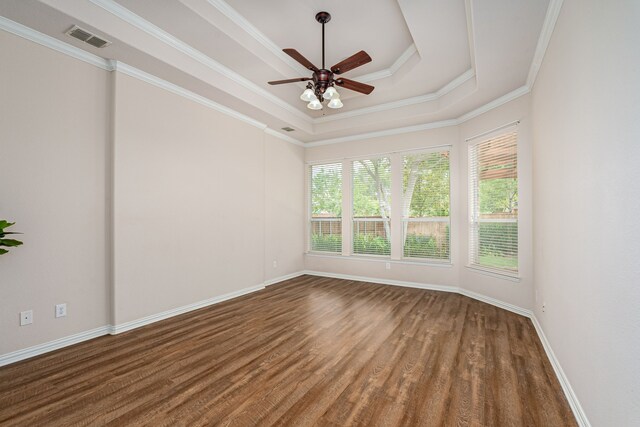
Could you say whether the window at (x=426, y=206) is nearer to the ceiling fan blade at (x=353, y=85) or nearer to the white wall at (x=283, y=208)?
the white wall at (x=283, y=208)

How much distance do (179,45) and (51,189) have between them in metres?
2.02

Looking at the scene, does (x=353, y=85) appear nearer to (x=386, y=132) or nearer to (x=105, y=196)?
(x=386, y=132)

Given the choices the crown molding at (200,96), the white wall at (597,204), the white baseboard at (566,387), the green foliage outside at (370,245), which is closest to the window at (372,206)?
the green foliage outside at (370,245)

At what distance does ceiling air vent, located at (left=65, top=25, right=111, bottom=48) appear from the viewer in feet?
8.89

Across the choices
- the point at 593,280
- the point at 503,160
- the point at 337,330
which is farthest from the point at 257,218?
the point at 593,280

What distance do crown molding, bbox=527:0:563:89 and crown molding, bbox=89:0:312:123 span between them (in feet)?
11.4

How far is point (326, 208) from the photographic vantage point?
6531 millimetres

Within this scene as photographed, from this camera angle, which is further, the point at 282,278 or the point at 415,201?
the point at 282,278

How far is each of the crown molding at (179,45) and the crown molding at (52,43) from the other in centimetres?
61

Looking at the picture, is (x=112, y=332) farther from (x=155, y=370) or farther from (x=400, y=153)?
(x=400, y=153)

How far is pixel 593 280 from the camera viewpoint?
5.63 ft

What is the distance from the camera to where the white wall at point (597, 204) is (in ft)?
4.22

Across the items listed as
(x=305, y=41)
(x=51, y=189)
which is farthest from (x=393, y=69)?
(x=51, y=189)

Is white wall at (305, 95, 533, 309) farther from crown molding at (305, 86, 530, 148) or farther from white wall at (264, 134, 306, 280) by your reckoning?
white wall at (264, 134, 306, 280)
